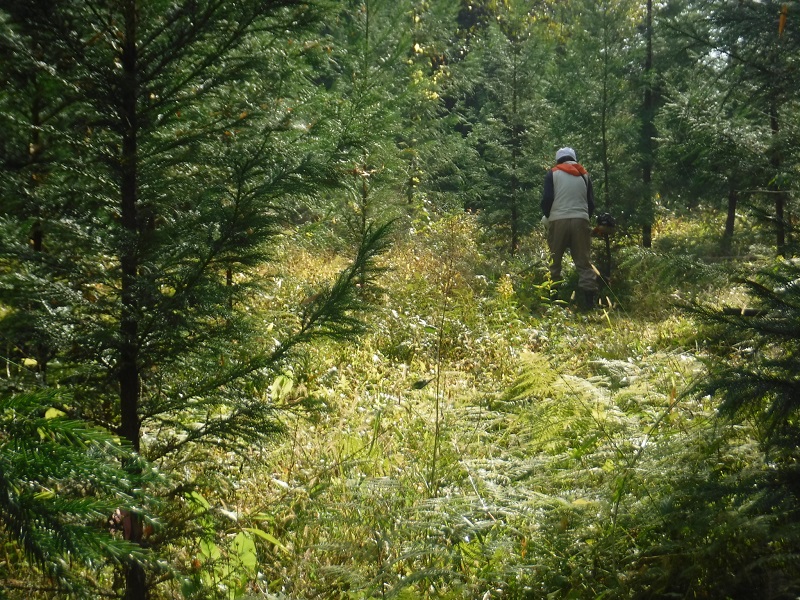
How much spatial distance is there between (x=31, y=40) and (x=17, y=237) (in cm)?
91

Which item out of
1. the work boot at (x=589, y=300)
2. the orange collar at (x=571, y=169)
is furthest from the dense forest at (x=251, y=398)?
the orange collar at (x=571, y=169)

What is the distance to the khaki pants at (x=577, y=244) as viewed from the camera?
1071 cm

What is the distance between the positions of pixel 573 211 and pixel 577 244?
54 centimetres

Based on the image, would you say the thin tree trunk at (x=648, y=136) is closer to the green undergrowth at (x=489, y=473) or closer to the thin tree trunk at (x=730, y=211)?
the thin tree trunk at (x=730, y=211)

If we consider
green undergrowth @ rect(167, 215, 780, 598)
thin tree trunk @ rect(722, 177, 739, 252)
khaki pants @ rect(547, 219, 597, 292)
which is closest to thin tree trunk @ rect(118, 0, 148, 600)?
green undergrowth @ rect(167, 215, 780, 598)

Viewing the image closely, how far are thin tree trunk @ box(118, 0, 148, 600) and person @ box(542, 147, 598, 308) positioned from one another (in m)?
8.58

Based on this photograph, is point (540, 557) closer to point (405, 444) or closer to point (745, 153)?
point (405, 444)

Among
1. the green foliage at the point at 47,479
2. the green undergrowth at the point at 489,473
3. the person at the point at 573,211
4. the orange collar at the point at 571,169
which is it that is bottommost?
the green undergrowth at the point at 489,473

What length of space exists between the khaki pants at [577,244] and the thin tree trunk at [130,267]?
858 cm

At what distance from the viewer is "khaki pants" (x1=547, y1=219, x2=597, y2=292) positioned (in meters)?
10.7

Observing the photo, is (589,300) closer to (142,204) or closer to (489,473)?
(489,473)

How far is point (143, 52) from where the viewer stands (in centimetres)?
304

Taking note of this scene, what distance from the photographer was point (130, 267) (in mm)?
3041

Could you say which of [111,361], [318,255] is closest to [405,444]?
[111,361]
